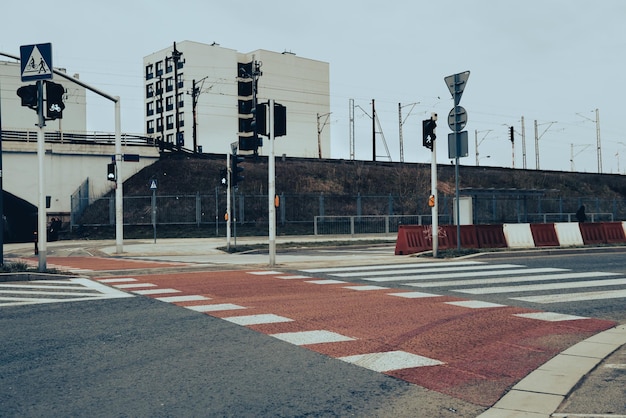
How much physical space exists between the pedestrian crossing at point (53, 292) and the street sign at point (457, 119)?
10988mm

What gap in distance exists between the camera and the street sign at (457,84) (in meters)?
18.7

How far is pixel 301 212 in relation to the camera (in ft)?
154

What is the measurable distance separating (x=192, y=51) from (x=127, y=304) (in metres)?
76.1

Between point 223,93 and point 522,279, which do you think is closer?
point 522,279

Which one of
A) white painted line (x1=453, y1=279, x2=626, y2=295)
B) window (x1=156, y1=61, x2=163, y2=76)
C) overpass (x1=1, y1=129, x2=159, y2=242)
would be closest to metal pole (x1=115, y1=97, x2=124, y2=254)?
overpass (x1=1, y1=129, x2=159, y2=242)

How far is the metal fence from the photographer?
38156 millimetres

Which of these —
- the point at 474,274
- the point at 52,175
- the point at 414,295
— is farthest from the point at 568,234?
the point at 52,175

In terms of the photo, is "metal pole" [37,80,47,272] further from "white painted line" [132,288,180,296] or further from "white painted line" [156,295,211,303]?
"white painted line" [156,295,211,303]

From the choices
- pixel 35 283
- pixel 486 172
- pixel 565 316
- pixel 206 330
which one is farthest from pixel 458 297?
pixel 486 172

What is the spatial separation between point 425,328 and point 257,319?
2.12 meters

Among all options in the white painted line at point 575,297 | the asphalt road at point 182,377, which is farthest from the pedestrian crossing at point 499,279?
the asphalt road at point 182,377

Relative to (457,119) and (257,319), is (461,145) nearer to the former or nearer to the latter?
(457,119)

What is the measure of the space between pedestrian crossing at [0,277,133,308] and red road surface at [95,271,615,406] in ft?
3.70

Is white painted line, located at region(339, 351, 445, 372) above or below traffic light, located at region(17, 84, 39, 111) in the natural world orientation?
below
